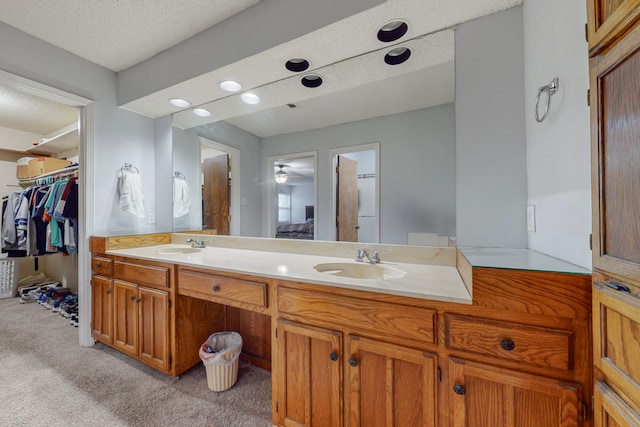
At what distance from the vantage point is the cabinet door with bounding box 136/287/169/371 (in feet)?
5.54

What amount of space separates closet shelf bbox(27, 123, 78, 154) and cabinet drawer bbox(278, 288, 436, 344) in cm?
344

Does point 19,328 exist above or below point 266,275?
below

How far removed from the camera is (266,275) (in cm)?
125

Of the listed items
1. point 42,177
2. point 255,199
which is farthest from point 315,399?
point 42,177

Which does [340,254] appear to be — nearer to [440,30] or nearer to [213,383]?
[213,383]

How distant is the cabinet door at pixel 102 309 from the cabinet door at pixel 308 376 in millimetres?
1630

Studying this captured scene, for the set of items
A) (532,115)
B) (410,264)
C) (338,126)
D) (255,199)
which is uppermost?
(338,126)

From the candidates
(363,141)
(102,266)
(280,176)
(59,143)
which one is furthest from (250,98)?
(59,143)

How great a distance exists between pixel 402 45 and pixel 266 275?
1464 mm

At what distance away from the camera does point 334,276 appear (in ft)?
3.92

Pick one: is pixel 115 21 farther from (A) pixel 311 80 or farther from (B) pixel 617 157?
(B) pixel 617 157

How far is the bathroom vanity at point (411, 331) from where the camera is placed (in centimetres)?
77

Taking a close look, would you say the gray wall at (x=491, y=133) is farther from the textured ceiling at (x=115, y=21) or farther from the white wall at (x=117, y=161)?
the white wall at (x=117, y=161)

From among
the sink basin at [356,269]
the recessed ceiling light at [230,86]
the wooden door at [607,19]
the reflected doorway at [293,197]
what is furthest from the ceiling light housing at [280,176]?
the wooden door at [607,19]
